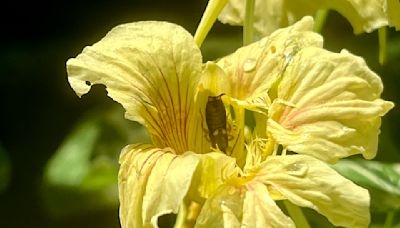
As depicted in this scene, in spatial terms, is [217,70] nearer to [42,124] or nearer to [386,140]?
[386,140]

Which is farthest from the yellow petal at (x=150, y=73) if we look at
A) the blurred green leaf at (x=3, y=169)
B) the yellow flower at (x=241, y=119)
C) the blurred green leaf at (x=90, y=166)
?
the blurred green leaf at (x=3, y=169)

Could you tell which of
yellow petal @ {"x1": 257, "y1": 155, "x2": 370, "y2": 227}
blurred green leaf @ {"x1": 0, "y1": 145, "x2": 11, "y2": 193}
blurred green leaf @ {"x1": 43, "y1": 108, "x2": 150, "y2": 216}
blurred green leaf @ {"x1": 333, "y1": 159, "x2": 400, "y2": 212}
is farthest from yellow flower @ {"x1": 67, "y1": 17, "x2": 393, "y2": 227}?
blurred green leaf @ {"x1": 0, "y1": 145, "x2": 11, "y2": 193}

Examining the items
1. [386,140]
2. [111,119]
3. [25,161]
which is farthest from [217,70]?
[25,161]

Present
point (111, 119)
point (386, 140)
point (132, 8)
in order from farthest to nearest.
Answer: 1. point (132, 8)
2. point (111, 119)
3. point (386, 140)

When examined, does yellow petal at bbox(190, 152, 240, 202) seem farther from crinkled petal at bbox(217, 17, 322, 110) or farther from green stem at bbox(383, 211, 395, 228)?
green stem at bbox(383, 211, 395, 228)

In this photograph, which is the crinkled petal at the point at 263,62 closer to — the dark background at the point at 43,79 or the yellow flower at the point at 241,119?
the yellow flower at the point at 241,119

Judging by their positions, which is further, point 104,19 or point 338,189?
point 104,19
